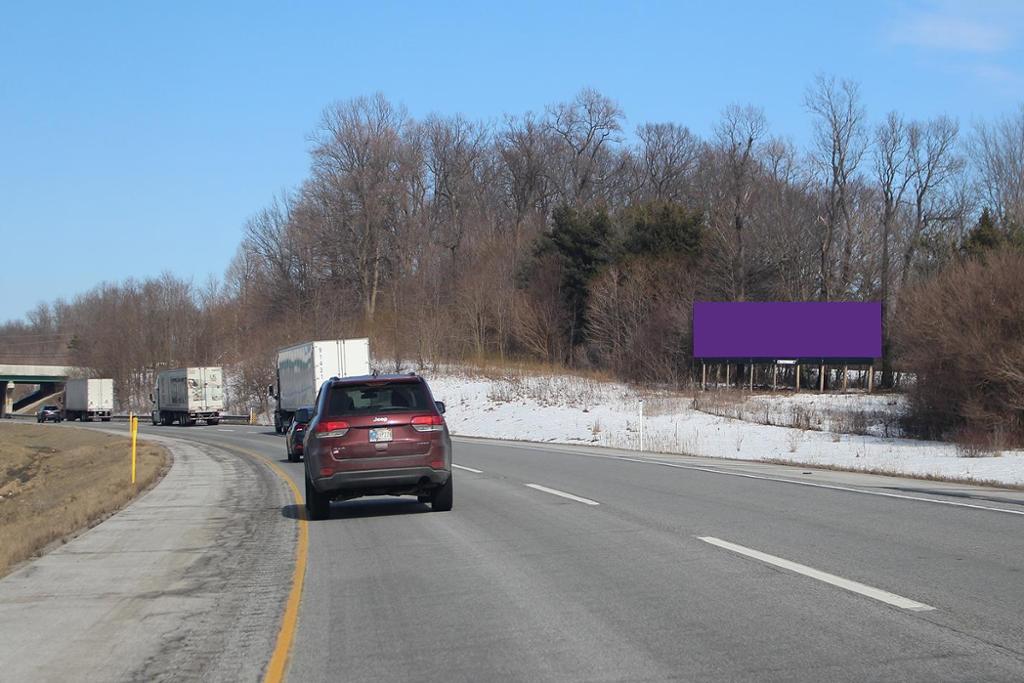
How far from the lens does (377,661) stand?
6707mm

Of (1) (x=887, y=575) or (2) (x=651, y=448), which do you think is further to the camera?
(2) (x=651, y=448)

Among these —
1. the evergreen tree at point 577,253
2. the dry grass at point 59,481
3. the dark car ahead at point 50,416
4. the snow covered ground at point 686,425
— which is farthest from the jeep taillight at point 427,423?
the dark car ahead at point 50,416

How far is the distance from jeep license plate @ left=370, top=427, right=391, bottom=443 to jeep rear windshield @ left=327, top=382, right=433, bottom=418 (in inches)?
11.1

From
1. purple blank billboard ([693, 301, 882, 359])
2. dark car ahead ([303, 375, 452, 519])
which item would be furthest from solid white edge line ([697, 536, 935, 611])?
purple blank billboard ([693, 301, 882, 359])

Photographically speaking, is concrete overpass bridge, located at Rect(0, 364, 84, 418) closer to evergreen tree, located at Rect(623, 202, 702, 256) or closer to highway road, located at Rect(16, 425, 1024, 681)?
evergreen tree, located at Rect(623, 202, 702, 256)

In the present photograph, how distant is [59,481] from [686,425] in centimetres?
2357

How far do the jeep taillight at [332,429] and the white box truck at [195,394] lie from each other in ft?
184

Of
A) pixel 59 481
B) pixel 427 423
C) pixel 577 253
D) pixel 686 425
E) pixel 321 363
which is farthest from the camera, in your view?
pixel 577 253

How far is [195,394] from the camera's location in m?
68.6

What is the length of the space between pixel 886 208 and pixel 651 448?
136 ft

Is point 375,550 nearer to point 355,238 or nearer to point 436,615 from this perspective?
point 436,615

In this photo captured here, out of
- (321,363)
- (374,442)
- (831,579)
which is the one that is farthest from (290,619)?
(321,363)

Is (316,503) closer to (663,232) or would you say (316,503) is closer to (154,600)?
(154,600)

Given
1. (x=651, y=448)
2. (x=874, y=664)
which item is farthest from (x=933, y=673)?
(x=651, y=448)
